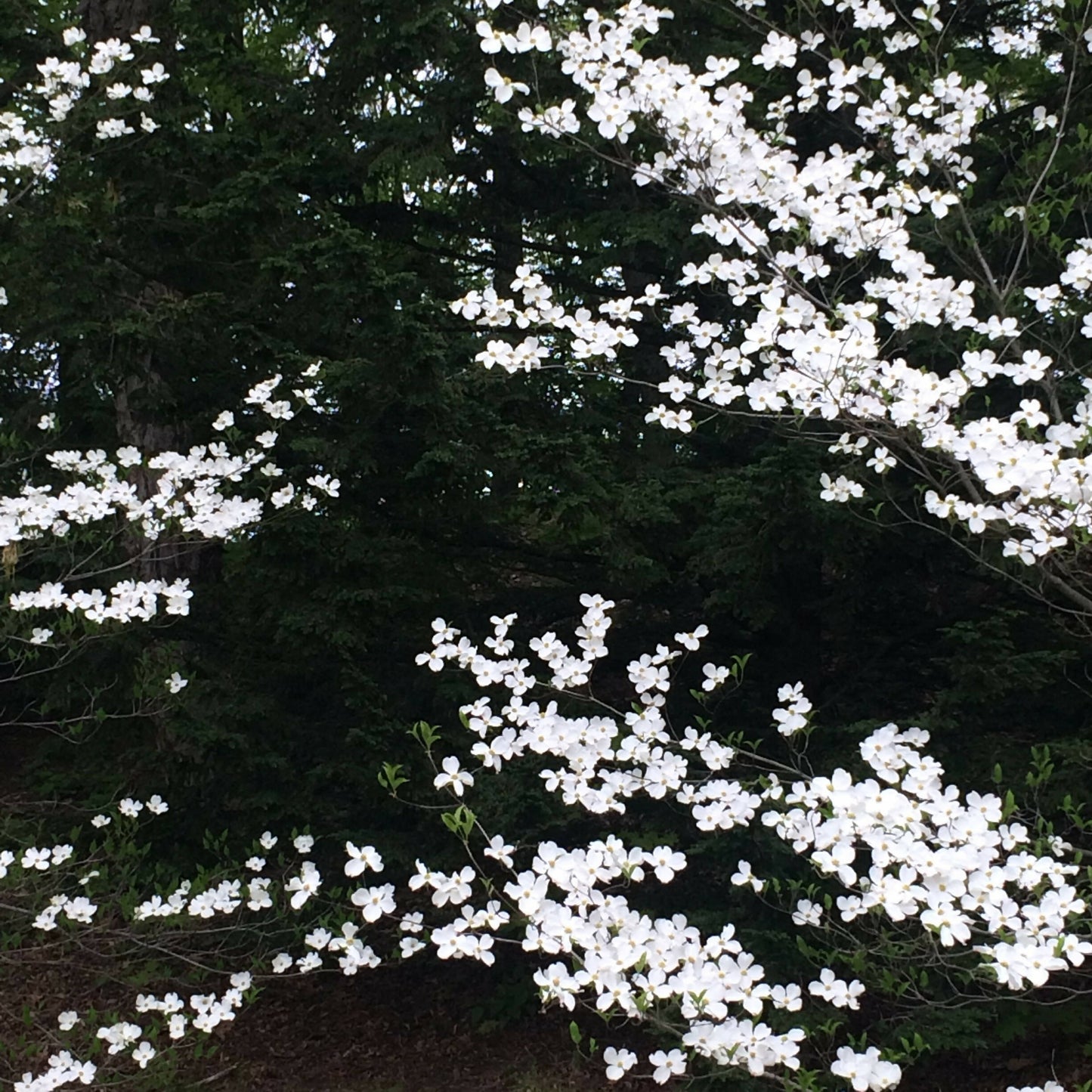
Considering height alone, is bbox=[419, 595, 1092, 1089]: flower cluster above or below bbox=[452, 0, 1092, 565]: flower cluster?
below

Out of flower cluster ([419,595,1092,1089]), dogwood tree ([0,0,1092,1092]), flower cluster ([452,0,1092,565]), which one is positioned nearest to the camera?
flower cluster ([419,595,1092,1089])

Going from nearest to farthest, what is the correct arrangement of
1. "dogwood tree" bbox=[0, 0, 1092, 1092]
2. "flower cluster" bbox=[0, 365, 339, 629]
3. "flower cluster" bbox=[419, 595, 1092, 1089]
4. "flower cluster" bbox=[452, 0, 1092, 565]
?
"flower cluster" bbox=[419, 595, 1092, 1089], "dogwood tree" bbox=[0, 0, 1092, 1092], "flower cluster" bbox=[452, 0, 1092, 565], "flower cluster" bbox=[0, 365, 339, 629]

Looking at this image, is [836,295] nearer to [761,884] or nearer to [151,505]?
[761,884]

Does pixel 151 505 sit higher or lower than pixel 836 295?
lower

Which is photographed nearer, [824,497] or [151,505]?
[824,497]

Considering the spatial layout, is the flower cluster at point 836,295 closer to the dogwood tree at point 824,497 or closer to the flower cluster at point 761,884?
the dogwood tree at point 824,497

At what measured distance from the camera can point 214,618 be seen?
205 inches

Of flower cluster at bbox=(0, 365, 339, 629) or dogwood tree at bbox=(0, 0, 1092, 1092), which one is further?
Answer: flower cluster at bbox=(0, 365, 339, 629)

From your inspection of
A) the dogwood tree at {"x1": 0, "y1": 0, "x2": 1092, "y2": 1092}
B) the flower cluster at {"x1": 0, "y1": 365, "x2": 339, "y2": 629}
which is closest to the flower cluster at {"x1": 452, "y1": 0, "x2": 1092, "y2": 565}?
the dogwood tree at {"x1": 0, "y1": 0, "x2": 1092, "y2": 1092}

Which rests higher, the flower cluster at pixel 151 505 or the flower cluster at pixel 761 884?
the flower cluster at pixel 151 505

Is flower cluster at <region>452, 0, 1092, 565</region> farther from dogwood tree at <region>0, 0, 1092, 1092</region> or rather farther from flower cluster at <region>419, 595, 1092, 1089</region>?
flower cluster at <region>419, 595, 1092, 1089</region>

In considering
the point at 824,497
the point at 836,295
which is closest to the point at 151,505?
the point at 824,497

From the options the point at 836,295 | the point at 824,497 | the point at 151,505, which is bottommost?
the point at 824,497

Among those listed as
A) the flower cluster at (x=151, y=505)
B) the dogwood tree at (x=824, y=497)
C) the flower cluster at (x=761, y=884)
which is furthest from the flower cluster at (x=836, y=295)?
the flower cluster at (x=151, y=505)
